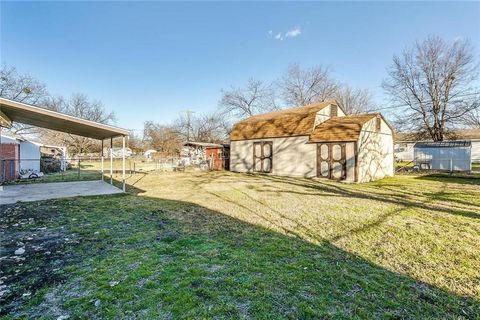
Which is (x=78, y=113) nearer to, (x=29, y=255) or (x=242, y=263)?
(x=29, y=255)

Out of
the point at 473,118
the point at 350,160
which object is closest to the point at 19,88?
the point at 350,160

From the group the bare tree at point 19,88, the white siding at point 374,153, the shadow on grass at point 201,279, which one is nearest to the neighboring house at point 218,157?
the white siding at point 374,153

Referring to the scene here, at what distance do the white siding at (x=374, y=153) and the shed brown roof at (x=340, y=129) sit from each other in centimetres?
37

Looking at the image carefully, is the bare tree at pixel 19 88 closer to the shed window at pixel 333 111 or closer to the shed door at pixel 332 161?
the shed door at pixel 332 161

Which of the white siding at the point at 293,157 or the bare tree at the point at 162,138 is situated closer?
the white siding at the point at 293,157

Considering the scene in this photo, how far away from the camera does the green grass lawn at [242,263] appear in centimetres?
265

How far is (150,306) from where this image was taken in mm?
2623

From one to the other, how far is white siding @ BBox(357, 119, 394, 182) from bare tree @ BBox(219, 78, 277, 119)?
66.8ft

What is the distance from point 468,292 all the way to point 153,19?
15.6m

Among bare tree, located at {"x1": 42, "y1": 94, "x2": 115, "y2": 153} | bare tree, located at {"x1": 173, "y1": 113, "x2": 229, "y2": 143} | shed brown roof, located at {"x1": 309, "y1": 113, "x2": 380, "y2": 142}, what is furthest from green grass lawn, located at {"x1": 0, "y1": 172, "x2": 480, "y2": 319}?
bare tree, located at {"x1": 173, "y1": 113, "x2": 229, "y2": 143}

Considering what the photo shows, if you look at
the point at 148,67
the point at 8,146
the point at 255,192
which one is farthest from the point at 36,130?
the point at 255,192

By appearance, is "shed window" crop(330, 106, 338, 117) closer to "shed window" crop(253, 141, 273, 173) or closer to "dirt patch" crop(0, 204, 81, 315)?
"shed window" crop(253, 141, 273, 173)

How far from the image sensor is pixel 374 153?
601 inches

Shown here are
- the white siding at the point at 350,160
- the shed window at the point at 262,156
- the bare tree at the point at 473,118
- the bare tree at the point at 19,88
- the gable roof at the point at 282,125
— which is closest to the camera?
the white siding at the point at 350,160
